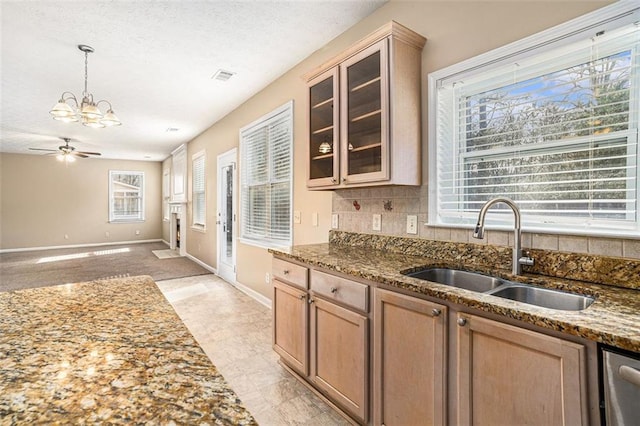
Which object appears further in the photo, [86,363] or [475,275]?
[475,275]

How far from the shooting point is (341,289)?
183 cm

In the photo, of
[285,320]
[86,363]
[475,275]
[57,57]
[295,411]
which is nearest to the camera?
[86,363]

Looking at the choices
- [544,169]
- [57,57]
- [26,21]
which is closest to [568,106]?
[544,169]

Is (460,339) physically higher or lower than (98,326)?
lower

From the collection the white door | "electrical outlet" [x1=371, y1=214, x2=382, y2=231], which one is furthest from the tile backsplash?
the white door

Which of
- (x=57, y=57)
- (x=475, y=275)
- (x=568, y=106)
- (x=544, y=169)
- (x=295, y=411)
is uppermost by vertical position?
(x=57, y=57)

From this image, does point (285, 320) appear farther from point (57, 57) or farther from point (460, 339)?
point (57, 57)

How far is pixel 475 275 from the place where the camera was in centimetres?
174

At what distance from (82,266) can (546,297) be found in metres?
7.71

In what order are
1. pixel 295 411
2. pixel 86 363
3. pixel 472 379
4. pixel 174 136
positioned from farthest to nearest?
pixel 174 136
pixel 295 411
pixel 472 379
pixel 86 363

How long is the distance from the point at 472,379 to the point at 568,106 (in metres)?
1.35

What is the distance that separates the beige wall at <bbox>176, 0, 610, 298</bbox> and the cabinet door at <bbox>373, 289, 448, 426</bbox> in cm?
100

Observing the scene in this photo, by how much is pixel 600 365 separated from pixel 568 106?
4.00ft

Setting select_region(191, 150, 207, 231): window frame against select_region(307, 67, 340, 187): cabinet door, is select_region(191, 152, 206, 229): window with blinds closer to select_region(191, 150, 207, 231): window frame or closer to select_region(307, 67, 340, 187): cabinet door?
select_region(191, 150, 207, 231): window frame
